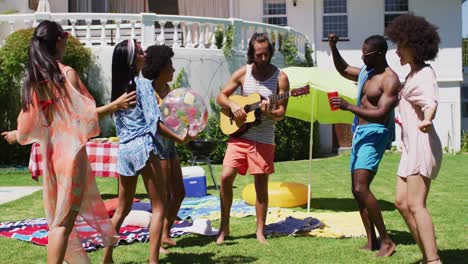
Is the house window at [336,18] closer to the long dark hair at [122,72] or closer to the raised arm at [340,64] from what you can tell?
the raised arm at [340,64]

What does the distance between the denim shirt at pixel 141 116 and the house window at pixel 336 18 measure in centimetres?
1706

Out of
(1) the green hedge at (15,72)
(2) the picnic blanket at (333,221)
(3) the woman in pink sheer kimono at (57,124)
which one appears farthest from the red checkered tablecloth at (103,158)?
(1) the green hedge at (15,72)

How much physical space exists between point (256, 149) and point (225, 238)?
977 mm

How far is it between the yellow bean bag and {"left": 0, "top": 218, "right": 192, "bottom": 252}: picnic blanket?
5.49 ft

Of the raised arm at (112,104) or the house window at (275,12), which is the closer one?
the raised arm at (112,104)

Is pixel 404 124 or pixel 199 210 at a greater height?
pixel 404 124

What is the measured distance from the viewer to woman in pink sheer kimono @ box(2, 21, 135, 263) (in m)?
3.97

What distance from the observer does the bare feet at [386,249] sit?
5.40m

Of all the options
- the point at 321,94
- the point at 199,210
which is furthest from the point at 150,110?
the point at 321,94

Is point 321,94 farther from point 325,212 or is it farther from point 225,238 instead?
point 225,238

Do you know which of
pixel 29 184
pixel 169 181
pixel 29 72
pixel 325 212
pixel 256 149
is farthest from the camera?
pixel 29 184

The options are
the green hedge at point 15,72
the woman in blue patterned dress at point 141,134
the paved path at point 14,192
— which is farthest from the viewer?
the green hedge at point 15,72

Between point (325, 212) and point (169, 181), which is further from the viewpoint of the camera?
point (325, 212)

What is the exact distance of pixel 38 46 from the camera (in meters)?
4.00
